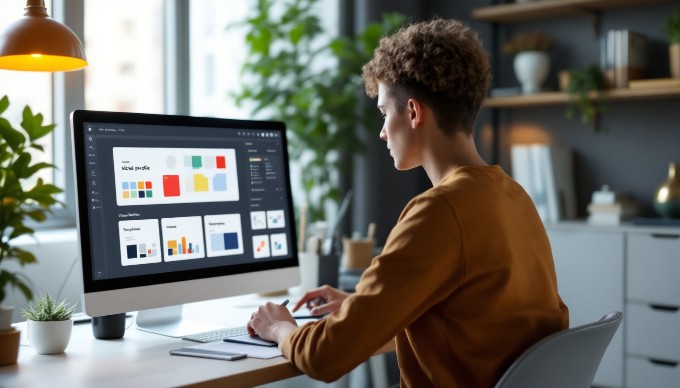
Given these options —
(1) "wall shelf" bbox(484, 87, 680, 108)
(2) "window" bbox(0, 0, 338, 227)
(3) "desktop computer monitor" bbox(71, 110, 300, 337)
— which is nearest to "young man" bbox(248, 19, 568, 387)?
(3) "desktop computer monitor" bbox(71, 110, 300, 337)

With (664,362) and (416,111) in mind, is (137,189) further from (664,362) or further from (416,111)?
(664,362)

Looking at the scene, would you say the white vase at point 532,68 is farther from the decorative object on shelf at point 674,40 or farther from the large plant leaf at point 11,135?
the large plant leaf at point 11,135

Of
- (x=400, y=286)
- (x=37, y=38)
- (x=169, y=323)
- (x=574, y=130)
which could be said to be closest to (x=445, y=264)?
(x=400, y=286)

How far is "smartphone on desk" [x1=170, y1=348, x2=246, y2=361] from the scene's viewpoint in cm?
143

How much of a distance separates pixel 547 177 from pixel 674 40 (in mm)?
809

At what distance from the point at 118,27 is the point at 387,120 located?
2.04 m

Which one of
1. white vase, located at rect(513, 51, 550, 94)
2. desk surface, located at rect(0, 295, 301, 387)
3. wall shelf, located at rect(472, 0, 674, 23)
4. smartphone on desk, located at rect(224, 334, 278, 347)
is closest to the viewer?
desk surface, located at rect(0, 295, 301, 387)

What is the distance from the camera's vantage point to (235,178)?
71.7 inches

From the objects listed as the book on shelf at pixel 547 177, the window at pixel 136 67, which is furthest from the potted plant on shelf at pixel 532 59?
the window at pixel 136 67

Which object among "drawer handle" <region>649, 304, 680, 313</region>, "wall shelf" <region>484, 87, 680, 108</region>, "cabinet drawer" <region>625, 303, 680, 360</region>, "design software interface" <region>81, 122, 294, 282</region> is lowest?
"cabinet drawer" <region>625, 303, 680, 360</region>

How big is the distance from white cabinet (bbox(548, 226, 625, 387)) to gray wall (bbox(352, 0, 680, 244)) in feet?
1.54

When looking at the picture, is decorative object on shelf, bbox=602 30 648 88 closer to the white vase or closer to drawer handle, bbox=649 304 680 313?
the white vase

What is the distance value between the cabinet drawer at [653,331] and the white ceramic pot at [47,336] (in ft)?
8.05

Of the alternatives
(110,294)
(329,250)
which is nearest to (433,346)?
(110,294)
